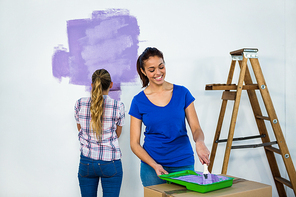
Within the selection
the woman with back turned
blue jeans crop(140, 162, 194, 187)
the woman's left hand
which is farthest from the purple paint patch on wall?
the woman's left hand

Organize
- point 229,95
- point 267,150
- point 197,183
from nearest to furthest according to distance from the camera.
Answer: point 197,183 → point 229,95 → point 267,150

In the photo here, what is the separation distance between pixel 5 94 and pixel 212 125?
74.5 inches

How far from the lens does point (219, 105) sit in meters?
2.51

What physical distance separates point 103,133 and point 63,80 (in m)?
0.88

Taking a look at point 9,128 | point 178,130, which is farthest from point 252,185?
point 9,128

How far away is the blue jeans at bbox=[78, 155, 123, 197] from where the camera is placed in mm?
1747

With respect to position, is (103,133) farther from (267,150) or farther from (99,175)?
(267,150)

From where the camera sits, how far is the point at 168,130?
4.67 ft

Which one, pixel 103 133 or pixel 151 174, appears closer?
pixel 151 174

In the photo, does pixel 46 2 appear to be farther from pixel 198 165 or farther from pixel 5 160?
pixel 198 165

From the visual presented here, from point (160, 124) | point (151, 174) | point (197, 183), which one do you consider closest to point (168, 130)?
point (160, 124)

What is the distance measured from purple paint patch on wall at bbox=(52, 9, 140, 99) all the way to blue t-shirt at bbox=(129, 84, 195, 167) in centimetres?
102

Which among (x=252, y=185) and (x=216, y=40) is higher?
(x=216, y=40)

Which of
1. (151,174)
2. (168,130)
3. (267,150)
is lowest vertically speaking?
(267,150)
